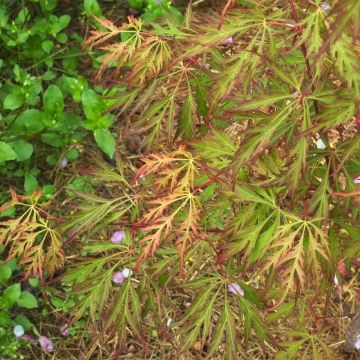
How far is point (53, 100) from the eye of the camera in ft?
8.14

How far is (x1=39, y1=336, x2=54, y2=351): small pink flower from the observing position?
2266 mm

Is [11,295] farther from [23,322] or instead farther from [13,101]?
[13,101]

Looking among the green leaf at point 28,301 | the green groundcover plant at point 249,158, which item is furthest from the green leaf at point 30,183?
the green groundcover plant at point 249,158

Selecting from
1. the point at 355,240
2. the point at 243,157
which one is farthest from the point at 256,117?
the point at 355,240

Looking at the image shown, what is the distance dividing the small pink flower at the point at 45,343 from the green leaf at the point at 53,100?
34.1 inches

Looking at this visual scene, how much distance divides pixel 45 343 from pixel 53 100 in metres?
0.93

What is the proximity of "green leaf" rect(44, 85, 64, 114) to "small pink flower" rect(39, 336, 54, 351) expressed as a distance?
0.87 meters

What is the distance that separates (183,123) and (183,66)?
0.13 metres

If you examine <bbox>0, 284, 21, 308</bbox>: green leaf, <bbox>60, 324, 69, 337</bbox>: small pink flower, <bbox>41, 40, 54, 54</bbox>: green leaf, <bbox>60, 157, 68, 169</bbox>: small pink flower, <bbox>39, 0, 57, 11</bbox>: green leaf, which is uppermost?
<bbox>39, 0, 57, 11</bbox>: green leaf

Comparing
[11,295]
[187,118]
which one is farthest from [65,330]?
[187,118]

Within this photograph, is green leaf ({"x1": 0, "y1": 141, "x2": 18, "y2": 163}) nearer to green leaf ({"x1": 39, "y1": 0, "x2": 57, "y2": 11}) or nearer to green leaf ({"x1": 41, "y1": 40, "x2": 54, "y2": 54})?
green leaf ({"x1": 41, "y1": 40, "x2": 54, "y2": 54})

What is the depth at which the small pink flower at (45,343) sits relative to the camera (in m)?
2.27

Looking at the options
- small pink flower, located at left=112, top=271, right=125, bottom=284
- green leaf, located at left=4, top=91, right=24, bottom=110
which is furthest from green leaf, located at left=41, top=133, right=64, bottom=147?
small pink flower, located at left=112, top=271, right=125, bottom=284

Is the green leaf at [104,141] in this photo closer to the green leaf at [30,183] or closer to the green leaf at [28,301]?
the green leaf at [30,183]
